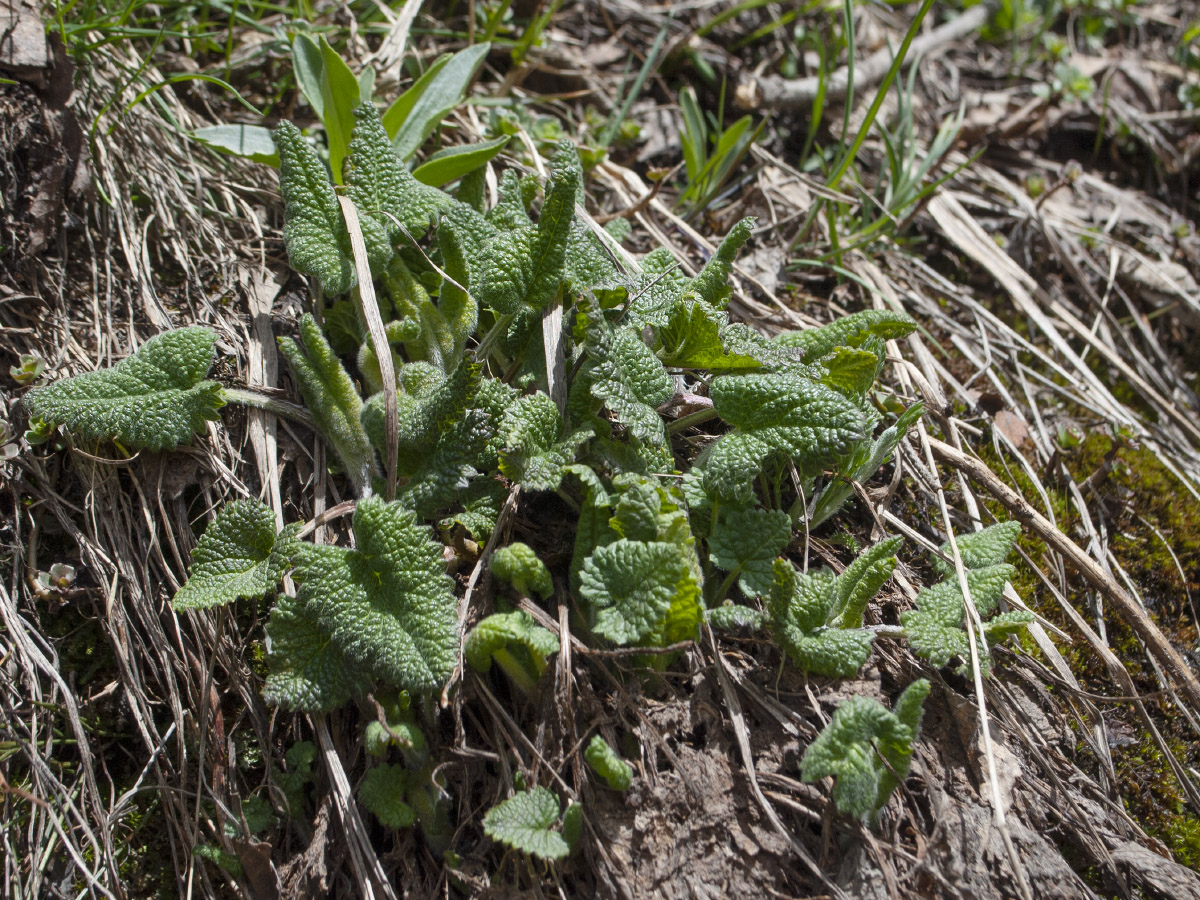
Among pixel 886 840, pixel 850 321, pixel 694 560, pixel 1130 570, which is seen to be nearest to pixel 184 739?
pixel 694 560

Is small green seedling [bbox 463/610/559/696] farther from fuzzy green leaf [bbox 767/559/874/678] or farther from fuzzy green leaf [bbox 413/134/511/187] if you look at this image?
fuzzy green leaf [bbox 413/134/511/187]

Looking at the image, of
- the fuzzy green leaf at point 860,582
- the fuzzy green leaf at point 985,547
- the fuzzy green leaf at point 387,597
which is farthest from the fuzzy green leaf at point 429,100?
the fuzzy green leaf at point 985,547

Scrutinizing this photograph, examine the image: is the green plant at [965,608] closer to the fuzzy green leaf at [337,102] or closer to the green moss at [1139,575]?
the green moss at [1139,575]

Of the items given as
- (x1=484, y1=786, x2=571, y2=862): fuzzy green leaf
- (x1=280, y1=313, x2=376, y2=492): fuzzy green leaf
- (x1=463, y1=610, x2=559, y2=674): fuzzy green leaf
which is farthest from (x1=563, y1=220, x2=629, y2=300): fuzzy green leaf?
(x1=484, y1=786, x2=571, y2=862): fuzzy green leaf

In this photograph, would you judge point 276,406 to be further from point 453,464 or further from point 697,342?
point 697,342

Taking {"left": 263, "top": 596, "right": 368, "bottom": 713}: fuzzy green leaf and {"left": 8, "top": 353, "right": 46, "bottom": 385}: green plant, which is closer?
{"left": 263, "top": 596, "right": 368, "bottom": 713}: fuzzy green leaf

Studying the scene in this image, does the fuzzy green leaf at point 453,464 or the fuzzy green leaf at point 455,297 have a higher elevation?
the fuzzy green leaf at point 455,297

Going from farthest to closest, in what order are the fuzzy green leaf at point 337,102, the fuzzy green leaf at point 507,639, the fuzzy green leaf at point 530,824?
the fuzzy green leaf at point 337,102 < the fuzzy green leaf at point 507,639 < the fuzzy green leaf at point 530,824

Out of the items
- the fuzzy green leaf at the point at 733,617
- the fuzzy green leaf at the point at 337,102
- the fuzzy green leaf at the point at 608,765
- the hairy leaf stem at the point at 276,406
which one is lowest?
the fuzzy green leaf at the point at 608,765
